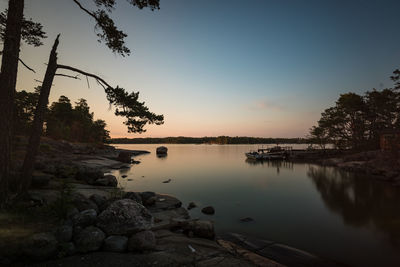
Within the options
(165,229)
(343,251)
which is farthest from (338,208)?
(165,229)

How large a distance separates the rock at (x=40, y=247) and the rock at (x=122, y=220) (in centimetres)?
136

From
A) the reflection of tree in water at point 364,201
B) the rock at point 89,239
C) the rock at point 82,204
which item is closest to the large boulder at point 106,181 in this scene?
the rock at point 82,204

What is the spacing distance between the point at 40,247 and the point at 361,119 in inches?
2178

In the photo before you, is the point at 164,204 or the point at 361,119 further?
the point at 361,119

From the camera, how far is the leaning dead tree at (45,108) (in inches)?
308

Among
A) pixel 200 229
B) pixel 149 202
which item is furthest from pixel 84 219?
pixel 149 202

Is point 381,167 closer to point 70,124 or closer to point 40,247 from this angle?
point 40,247

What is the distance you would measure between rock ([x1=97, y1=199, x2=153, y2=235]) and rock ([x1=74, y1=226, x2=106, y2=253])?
1.25 feet

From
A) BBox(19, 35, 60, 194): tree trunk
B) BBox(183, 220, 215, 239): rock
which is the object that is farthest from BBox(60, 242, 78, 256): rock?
BBox(19, 35, 60, 194): tree trunk

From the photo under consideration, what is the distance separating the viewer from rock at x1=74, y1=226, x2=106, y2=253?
16.1 feet

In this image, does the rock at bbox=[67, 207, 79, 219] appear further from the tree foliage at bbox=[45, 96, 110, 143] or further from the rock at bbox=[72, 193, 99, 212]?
the tree foliage at bbox=[45, 96, 110, 143]

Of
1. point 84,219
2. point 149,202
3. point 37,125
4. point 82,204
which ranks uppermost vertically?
point 37,125

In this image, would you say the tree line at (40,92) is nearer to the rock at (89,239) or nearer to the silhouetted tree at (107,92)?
the silhouetted tree at (107,92)

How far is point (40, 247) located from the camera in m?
4.32
